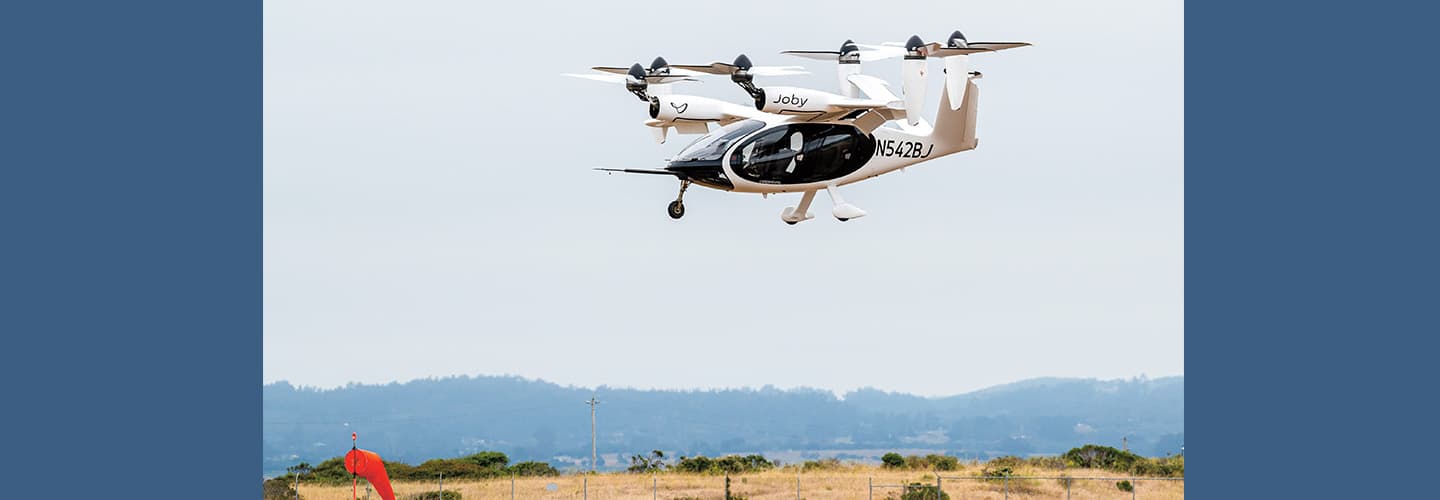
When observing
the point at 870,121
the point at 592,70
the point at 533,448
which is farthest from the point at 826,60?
the point at 533,448

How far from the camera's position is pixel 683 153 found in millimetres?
37250

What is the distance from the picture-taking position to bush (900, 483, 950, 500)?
144ft

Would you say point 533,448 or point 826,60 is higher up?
point 826,60

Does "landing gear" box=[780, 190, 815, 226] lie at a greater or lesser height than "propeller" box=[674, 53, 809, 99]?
lesser

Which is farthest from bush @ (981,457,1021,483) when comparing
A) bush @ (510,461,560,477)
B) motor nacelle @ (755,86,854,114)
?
motor nacelle @ (755,86,854,114)

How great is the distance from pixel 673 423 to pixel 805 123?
76.4 m

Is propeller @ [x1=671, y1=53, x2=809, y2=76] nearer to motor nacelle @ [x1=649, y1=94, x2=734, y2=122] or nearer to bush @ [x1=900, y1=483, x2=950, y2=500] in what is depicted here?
motor nacelle @ [x1=649, y1=94, x2=734, y2=122]

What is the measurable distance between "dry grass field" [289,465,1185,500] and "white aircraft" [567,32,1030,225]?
7.93 metres

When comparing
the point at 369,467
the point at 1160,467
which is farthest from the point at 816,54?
the point at 1160,467

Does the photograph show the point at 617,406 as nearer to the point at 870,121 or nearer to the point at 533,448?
the point at 533,448

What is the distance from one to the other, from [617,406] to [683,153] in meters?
72.8

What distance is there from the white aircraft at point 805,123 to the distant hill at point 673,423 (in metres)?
66.0

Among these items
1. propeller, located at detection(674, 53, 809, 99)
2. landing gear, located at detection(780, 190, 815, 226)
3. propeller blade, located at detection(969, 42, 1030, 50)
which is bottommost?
landing gear, located at detection(780, 190, 815, 226)

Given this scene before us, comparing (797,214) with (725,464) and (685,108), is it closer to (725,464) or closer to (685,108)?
(685,108)
